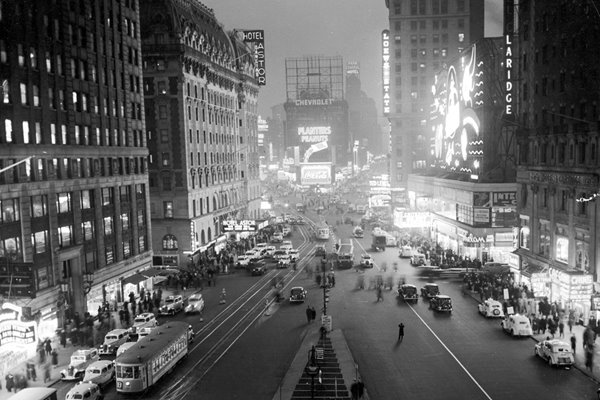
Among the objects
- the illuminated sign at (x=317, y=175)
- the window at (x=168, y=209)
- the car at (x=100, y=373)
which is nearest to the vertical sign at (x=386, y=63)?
the illuminated sign at (x=317, y=175)

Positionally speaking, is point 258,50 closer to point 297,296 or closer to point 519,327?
point 297,296

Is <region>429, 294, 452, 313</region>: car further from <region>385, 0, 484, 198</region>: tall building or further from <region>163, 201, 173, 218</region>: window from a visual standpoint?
<region>385, 0, 484, 198</region>: tall building

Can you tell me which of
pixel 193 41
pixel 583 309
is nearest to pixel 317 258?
pixel 193 41

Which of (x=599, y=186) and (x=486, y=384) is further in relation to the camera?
(x=599, y=186)

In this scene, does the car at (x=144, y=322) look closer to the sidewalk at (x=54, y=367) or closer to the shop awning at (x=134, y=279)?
the sidewalk at (x=54, y=367)

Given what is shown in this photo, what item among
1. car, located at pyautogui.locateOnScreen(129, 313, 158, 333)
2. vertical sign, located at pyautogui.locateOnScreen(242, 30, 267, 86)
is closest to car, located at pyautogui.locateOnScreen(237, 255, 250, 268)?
car, located at pyautogui.locateOnScreen(129, 313, 158, 333)

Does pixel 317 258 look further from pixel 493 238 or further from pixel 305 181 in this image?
pixel 305 181

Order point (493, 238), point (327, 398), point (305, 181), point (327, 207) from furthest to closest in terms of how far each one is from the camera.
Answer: point (305, 181) → point (327, 207) → point (493, 238) → point (327, 398)
